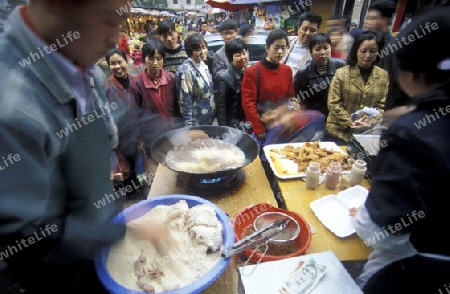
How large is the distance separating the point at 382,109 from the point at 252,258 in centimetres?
286

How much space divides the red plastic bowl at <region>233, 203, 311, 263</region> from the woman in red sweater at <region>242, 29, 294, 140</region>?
1776mm

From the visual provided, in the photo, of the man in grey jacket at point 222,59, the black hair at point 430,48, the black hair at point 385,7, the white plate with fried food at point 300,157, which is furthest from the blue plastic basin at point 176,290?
the black hair at point 385,7

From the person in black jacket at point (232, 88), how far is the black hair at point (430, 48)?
8.24ft

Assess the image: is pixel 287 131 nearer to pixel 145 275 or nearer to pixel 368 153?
pixel 368 153

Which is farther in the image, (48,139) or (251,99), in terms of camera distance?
(251,99)

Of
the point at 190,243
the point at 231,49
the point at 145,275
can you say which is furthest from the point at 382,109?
the point at 145,275

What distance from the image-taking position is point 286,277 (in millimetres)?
1258

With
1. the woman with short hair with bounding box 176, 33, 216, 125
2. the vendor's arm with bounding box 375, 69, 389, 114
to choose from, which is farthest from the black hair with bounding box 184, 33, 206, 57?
the vendor's arm with bounding box 375, 69, 389, 114

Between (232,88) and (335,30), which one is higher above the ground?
(335,30)

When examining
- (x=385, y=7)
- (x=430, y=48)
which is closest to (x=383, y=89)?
(x=385, y=7)

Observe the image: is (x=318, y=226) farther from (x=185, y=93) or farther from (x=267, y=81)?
(x=185, y=93)

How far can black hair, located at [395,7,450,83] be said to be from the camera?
1.13m

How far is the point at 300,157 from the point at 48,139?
200 cm

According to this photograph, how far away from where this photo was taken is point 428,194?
3.79ft
